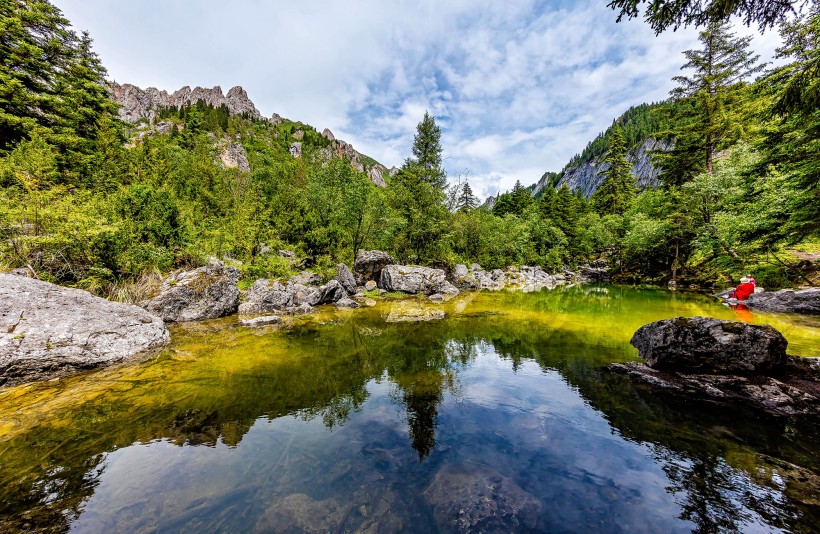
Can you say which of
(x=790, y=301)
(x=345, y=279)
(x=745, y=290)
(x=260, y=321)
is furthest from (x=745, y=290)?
(x=260, y=321)

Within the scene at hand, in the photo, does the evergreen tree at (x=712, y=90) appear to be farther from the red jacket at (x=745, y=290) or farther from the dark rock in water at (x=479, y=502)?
the dark rock in water at (x=479, y=502)

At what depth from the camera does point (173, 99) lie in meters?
145

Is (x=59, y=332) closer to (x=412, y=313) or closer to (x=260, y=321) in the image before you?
(x=260, y=321)

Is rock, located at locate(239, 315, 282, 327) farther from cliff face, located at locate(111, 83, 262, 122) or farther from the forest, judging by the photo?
cliff face, located at locate(111, 83, 262, 122)

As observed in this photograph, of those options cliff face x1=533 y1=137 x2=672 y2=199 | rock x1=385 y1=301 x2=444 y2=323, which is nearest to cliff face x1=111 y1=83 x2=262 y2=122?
rock x1=385 y1=301 x2=444 y2=323

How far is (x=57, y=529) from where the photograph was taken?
346 centimetres

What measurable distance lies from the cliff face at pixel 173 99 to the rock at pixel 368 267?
463ft

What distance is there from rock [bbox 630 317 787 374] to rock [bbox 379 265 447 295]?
18.5 m

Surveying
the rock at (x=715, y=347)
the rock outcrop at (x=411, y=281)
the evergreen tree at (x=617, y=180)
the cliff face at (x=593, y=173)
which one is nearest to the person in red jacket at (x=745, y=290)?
the rock at (x=715, y=347)

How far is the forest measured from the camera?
1027cm

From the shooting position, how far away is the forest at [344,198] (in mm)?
10266

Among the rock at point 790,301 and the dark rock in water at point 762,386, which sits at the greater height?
the rock at point 790,301

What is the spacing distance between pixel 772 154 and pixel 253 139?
11767cm

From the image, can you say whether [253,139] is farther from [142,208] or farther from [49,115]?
[142,208]
